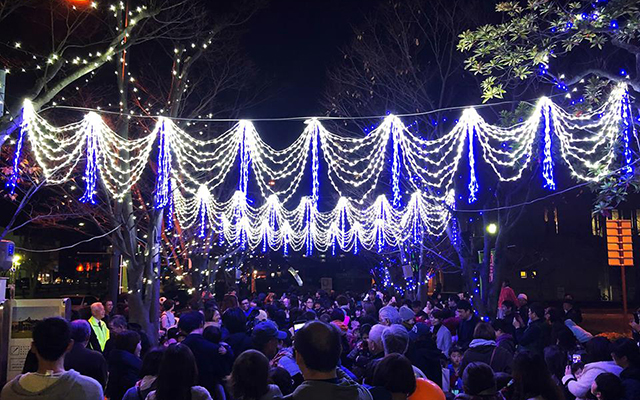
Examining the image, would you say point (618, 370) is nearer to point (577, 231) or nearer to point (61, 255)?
point (577, 231)

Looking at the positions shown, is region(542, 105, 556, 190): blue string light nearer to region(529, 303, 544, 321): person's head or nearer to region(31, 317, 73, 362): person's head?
region(529, 303, 544, 321): person's head

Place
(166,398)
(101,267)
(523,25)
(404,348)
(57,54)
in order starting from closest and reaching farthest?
(166,398)
(404,348)
(523,25)
(57,54)
(101,267)

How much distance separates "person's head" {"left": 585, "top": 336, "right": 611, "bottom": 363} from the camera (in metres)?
6.03

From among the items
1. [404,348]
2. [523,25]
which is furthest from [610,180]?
[404,348]

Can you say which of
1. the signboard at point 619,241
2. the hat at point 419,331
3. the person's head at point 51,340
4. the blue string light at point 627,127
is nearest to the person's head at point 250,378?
the person's head at point 51,340

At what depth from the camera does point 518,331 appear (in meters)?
9.69

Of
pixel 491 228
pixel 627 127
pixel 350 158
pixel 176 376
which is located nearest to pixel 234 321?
pixel 176 376

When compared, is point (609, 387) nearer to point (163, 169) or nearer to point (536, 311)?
point (536, 311)

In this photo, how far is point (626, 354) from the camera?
5.74 meters

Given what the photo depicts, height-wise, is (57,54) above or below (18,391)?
above

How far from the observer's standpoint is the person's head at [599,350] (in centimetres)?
603

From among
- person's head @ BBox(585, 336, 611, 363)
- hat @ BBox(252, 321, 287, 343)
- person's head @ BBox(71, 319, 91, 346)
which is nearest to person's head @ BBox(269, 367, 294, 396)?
hat @ BBox(252, 321, 287, 343)

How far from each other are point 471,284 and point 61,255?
3507cm

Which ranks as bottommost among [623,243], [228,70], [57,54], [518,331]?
[518,331]
